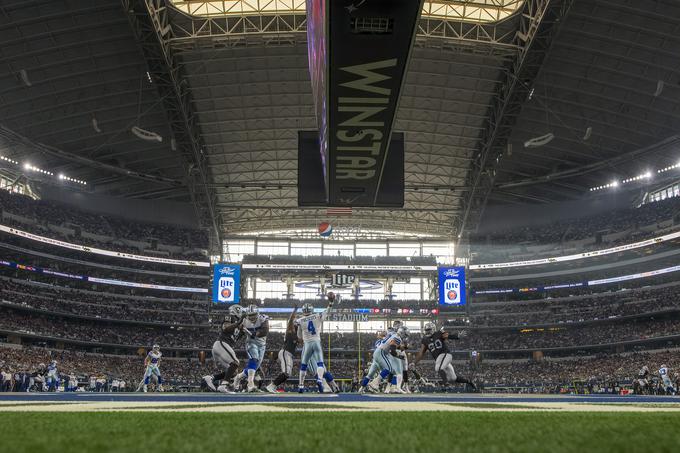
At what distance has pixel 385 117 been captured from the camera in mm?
13492

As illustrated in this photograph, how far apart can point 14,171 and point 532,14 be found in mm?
39232

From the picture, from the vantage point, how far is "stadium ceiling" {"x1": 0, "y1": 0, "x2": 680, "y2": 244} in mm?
28766

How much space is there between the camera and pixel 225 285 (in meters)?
49.0

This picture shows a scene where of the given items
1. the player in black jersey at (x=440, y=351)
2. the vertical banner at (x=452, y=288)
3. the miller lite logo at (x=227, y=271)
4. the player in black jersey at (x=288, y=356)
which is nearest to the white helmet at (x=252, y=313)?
the player in black jersey at (x=288, y=356)

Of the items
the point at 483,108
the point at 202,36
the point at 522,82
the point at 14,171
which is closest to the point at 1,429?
the point at 202,36

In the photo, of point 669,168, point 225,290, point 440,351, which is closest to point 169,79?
point 440,351

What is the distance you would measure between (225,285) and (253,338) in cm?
3497

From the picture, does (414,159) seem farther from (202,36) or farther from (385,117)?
(385,117)

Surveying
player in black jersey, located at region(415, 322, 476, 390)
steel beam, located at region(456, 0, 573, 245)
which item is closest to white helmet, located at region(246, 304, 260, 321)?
player in black jersey, located at region(415, 322, 476, 390)

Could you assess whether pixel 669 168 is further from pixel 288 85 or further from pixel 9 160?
pixel 9 160

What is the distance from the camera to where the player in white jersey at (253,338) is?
14648mm

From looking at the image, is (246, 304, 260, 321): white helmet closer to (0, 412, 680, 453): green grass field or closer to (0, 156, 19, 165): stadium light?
(0, 412, 680, 453): green grass field

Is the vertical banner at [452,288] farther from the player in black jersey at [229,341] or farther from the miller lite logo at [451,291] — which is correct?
the player in black jersey at [229,341]

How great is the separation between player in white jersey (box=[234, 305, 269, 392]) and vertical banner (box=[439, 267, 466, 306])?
1380 inches
